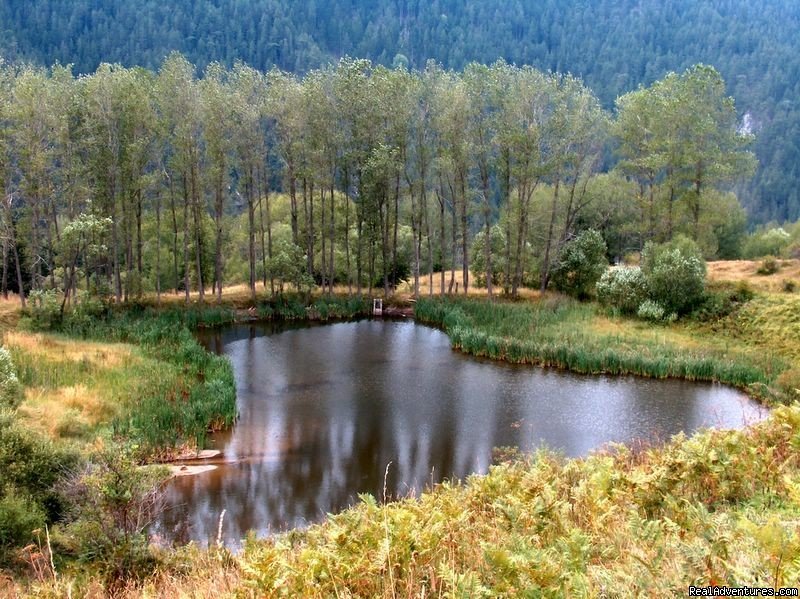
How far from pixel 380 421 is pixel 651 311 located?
14604mm

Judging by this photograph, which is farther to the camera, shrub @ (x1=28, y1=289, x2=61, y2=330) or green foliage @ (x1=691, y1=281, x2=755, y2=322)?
green foliage @ (x1=691, y1=281, x2=755, y2=322)

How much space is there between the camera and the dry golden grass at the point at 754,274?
26156mm

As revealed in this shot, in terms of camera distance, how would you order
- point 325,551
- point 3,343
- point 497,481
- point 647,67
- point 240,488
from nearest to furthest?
point 325,551, point 497,481, point 240,488, point 3,343, point 647,67

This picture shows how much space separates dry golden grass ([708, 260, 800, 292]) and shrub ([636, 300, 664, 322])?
380 cm

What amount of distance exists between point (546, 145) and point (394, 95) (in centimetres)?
758

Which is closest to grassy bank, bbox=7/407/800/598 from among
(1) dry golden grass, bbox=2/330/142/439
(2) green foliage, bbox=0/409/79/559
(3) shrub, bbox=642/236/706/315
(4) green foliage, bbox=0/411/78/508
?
(2) green foliage, bbox=0/409/79/559

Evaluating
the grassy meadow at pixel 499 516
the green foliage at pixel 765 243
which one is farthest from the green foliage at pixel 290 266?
the green foliage at pixel 765 243

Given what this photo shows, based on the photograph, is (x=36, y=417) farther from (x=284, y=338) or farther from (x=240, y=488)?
(x=284, y=338)

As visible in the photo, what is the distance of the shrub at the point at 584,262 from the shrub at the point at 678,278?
4.43m

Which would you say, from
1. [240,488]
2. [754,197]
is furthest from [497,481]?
[754,197]

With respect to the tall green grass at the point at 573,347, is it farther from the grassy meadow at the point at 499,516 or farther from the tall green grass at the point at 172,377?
the tall green grass at the point at 172,377

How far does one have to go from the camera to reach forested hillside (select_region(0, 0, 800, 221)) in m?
111

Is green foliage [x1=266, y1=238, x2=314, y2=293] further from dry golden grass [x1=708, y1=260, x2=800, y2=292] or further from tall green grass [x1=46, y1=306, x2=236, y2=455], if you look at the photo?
dry golden grass [x1=708, y1=260, x2=800, y2=292]

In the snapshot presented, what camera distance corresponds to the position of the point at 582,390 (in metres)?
19.6
